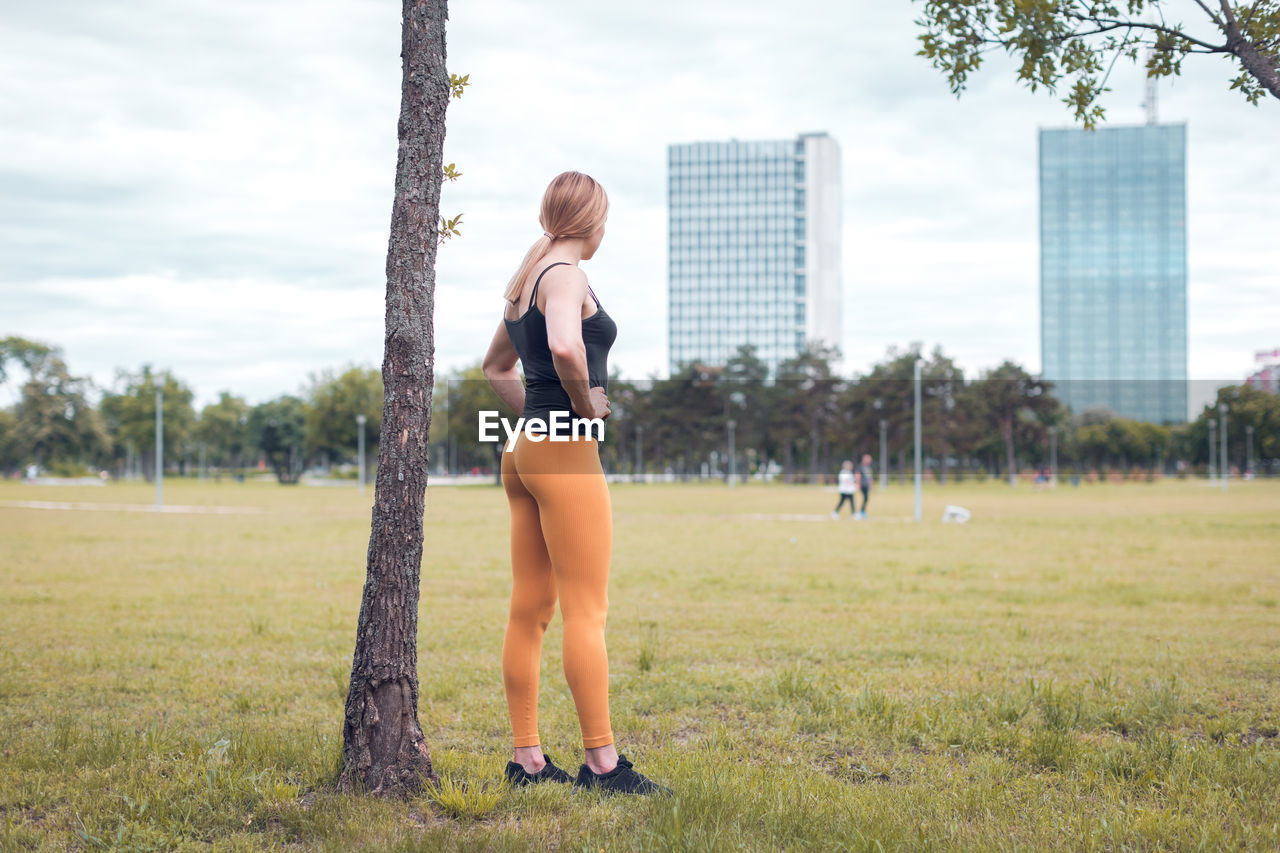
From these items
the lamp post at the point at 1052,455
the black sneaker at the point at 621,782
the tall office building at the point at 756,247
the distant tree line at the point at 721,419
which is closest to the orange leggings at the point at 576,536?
the black sneaker at the point at 621,782

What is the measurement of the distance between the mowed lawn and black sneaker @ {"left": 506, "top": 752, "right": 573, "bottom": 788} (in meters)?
0.11

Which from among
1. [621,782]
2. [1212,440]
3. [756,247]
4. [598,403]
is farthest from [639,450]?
[756,247]

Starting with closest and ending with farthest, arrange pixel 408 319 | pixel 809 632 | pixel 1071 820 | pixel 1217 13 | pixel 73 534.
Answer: pixel 1071 820 → pixel 408 319 → pixel 1217 13 → pixel 809 632 → pixel 73 534

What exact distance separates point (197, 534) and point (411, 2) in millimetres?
18333

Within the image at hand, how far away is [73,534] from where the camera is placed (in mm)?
18859

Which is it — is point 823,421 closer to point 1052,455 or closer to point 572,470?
point 1052,455

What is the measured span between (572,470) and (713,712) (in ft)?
7.09

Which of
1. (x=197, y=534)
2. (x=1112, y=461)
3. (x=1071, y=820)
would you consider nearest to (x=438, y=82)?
(x=1071, y=820)

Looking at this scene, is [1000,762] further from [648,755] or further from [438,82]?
[438,82]

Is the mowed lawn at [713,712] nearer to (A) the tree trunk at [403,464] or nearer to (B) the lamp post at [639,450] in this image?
(A) the tree trunk at [403,464]

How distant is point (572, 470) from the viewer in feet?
10.2

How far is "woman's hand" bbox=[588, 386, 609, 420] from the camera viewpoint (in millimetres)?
3061

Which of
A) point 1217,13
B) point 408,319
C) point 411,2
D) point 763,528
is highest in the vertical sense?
point 1217,13

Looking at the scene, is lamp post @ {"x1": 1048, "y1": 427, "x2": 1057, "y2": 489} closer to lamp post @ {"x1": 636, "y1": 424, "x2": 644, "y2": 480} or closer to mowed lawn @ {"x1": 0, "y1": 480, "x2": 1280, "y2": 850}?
lamp post @ {"x1": 636, "y1": 424, "x2": 644, "y2": 480}
